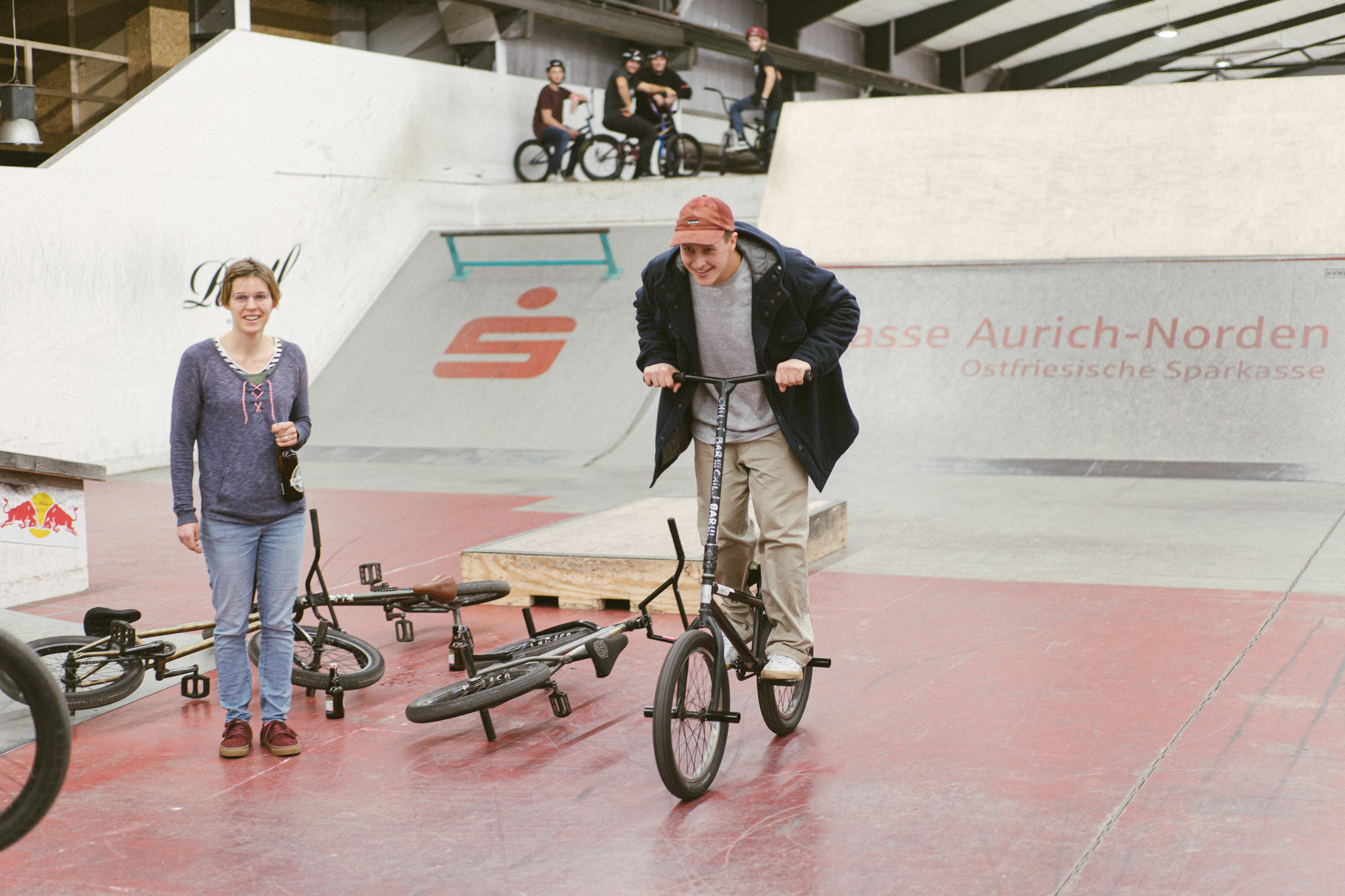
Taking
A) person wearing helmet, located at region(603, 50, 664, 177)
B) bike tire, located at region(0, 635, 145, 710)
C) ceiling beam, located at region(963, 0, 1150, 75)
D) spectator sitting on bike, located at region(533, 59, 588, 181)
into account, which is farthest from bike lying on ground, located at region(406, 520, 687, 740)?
ceiling beam, located at region(963, 0, 1150, 75)

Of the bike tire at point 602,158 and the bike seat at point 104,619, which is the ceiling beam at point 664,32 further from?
the bike seat at point 104,619

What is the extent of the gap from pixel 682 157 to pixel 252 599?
13484mm

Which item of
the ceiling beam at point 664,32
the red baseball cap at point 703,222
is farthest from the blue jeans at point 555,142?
the red baseball cap at point 703,222

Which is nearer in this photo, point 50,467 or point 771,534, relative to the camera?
point 771,534

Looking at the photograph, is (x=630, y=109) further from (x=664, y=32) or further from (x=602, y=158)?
(x=664, y=32)

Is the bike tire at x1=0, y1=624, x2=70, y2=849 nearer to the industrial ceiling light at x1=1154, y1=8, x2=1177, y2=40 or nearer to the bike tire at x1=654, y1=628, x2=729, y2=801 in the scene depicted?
the bike tire at x1=654, y1=628, x2=729, y2=801

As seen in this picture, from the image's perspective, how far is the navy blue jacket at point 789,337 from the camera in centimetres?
365

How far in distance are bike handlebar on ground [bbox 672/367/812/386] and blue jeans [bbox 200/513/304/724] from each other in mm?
1227

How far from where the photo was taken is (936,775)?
3.58 metres

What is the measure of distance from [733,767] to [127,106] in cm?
945

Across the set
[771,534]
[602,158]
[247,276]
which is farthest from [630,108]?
[771,534]

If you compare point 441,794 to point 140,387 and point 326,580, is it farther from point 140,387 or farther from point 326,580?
point 140,387

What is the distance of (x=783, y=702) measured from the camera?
13.1 ft

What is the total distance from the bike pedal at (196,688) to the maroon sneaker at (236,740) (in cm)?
56
